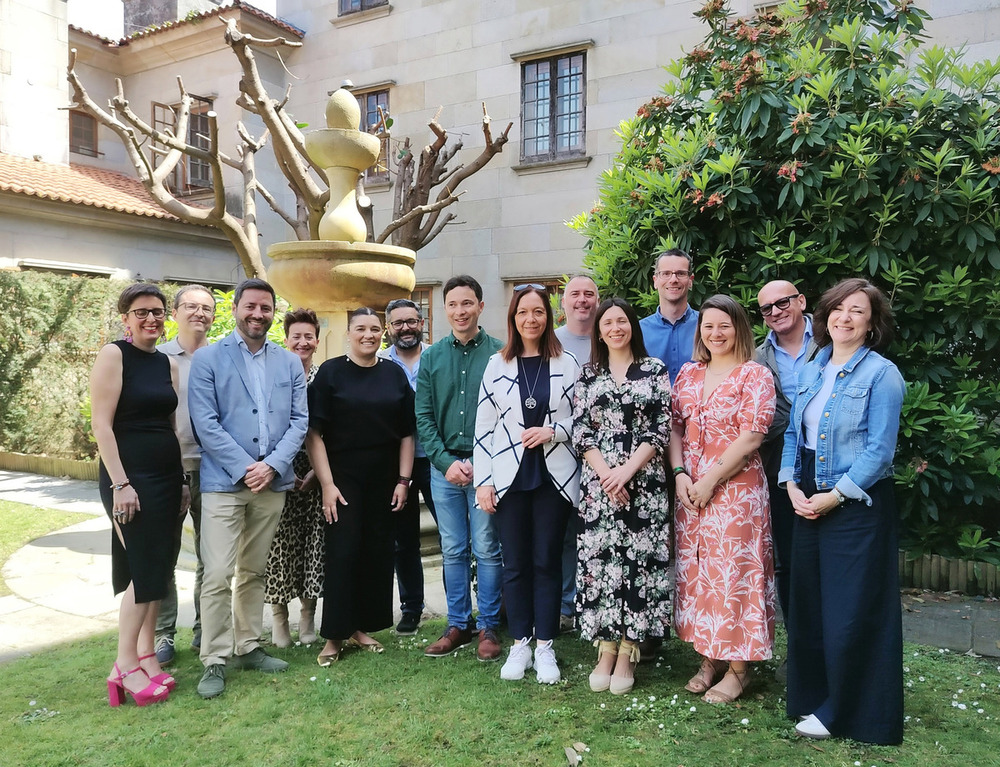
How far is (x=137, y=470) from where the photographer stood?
12.1ft

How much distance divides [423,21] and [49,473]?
10240 mm

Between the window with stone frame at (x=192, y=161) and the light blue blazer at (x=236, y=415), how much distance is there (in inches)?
583

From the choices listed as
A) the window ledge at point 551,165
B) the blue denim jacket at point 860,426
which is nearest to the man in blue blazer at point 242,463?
the blue denim jacket at point 860,426

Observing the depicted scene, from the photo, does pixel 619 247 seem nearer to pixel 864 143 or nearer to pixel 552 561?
pixel 864 143

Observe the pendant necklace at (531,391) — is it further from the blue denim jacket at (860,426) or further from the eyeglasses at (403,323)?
the blue denim jacket at (860,426)

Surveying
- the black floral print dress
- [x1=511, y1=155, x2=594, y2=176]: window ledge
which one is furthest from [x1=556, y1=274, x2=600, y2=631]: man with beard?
[x1=511, y1=155, x2=594, y2=176]: window ledge

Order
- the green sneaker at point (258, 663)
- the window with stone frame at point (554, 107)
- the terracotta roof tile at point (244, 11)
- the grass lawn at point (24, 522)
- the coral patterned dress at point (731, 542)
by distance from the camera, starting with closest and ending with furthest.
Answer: the coral patterned dress at point (731, 542), the green sneaker at point (258, 663), the grass lawn at point (24, 522), the window with stone frame at point (554, 107), the terracotta roof tile at point (244, 11)

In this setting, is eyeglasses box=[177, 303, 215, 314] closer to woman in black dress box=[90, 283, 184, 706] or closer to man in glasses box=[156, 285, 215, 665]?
man in glasses box=[156, 285, 215, 665]

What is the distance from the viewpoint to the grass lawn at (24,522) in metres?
7.19

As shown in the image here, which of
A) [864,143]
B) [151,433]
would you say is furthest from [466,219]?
[151,433]

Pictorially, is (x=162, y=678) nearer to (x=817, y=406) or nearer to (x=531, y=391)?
(x=531, y=391)

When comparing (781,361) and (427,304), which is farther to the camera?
(427,304)

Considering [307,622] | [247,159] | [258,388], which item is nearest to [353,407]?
[258,388]

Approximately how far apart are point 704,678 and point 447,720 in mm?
1278
